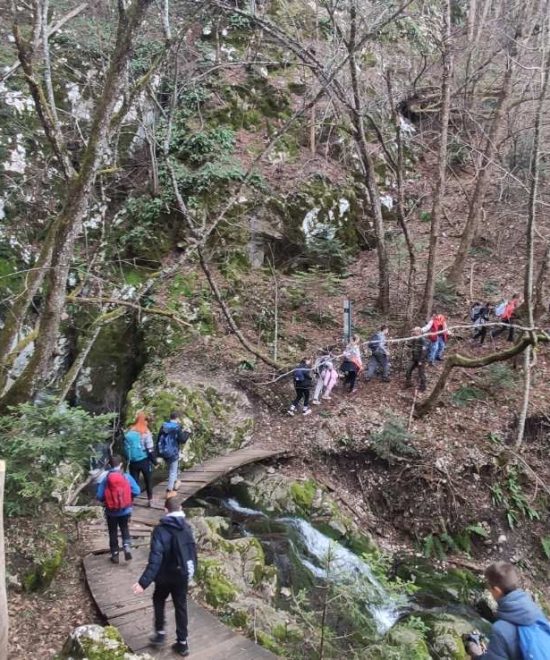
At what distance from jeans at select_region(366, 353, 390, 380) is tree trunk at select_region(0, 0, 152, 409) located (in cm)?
855

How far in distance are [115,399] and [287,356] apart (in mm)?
5001

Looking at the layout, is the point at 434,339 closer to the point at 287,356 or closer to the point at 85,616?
the point at 287,356

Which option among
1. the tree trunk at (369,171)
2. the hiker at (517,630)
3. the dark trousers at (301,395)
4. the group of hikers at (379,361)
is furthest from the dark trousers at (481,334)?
the hiker at (517,630)

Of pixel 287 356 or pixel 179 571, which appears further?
pixel 287 356

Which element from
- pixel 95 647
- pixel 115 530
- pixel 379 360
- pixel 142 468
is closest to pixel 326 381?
pixel 379 360

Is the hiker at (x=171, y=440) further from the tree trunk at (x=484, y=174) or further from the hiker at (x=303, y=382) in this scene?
the tree trunk at (x=484, y=174)

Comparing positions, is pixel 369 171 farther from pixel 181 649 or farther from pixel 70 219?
pixel 181 649

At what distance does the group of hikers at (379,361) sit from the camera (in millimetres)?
12195

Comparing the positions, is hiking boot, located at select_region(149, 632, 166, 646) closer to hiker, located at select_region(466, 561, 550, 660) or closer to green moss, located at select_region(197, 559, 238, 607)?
green moss, located at select_region(197, 559, 238, 607)

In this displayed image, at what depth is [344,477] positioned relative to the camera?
1126 cm

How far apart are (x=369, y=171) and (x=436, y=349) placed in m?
5.29

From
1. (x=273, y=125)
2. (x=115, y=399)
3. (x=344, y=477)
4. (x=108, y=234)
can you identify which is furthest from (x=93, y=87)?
(x=344, y=477)

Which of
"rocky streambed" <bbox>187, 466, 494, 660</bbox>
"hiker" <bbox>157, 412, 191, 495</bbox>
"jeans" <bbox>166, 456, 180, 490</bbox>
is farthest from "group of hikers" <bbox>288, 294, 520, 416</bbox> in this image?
"jeans" <bbox>166, 456, 180, 490</bbox>

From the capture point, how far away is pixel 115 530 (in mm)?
6371
